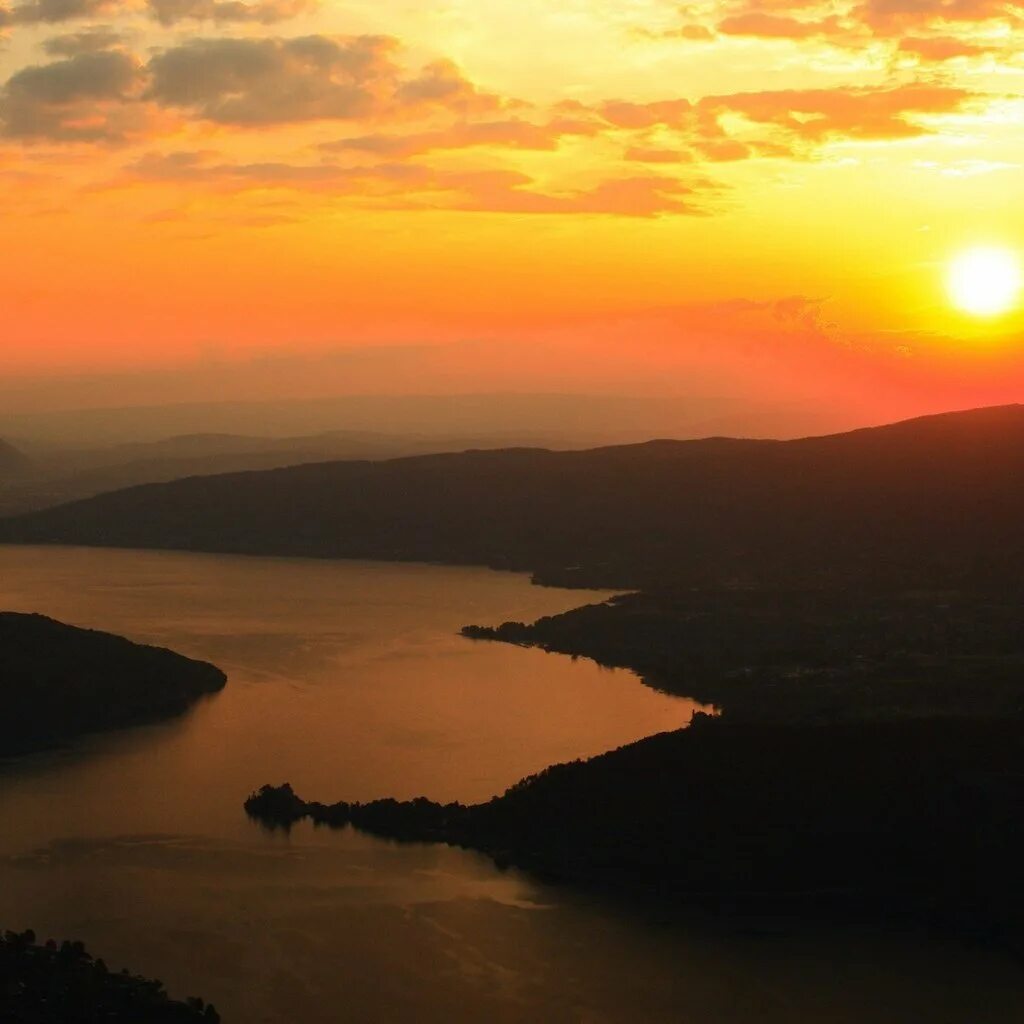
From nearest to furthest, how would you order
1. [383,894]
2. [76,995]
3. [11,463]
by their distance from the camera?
[76,995], [383,894], [11,463]

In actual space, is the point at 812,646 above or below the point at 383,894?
above

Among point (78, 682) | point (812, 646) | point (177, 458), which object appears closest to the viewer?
point (78, 682)

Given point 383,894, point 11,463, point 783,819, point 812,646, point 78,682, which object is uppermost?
point 11,463

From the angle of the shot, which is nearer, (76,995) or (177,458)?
(76,995)

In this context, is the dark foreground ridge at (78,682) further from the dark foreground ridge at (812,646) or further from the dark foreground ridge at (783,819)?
the dark foreground ridge at (812,646)

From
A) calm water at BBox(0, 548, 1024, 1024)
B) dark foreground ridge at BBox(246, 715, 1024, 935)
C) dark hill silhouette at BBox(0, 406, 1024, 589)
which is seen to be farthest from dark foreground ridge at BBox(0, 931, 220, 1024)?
dark hill silhouette at BBox(0, 406, 1024, 589)

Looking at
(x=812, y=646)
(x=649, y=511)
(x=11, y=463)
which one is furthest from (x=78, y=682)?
(x=11, y=463)

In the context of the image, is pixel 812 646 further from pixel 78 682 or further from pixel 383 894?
pixel 383 894
